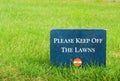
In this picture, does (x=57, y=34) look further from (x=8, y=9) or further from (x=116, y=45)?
(x=8, y=9)

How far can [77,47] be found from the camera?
15.7 feet

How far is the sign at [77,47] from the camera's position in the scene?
4719 mm

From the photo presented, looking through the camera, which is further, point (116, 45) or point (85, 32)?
point (116, 45)

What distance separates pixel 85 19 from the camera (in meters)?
10.1

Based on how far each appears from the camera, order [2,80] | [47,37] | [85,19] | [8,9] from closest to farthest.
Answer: [2,80], [47,37], [85,19], [8,9]

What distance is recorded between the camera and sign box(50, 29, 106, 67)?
4.72 metres

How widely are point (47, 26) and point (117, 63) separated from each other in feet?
11.5

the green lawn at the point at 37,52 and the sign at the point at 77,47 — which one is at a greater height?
the sign at the point at 77,47

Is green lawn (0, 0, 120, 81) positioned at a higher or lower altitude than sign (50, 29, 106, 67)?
lower

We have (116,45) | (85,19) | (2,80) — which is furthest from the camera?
(85,19)

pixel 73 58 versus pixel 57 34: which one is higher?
pixel 57 34

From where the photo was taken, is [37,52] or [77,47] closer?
[77,47]

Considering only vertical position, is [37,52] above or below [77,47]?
below

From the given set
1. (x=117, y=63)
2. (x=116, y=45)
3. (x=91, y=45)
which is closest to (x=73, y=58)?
(x=91, y=45)
